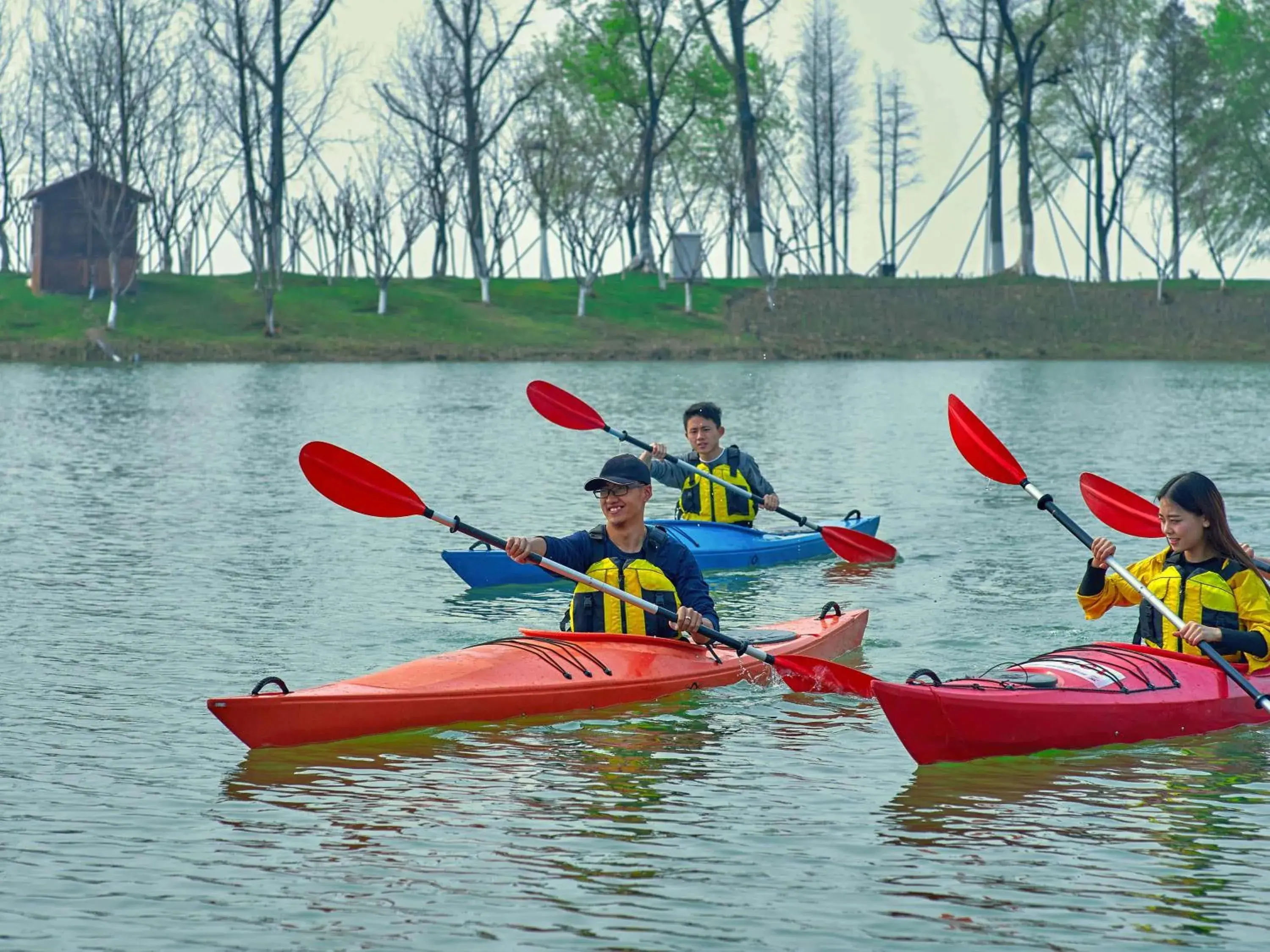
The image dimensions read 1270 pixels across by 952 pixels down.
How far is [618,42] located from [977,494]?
120ft

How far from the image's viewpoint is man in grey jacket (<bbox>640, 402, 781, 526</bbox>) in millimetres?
12320

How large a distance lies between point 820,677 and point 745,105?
44.3 m

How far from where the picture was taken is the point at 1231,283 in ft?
178

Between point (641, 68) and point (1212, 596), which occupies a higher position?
point (641, 68)

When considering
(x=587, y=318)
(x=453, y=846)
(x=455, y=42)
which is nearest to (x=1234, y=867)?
(x=453, y=846)

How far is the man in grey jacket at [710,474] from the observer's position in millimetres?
12320

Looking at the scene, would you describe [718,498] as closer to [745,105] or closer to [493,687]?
[493,687]

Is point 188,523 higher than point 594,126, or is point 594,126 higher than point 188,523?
point 594,126

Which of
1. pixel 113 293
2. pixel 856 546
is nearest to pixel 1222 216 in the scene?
pixel 113 293

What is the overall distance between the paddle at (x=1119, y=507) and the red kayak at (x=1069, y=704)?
144 cm

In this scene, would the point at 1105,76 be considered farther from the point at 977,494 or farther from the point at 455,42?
the point at 977,494

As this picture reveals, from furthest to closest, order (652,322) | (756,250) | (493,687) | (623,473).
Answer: (756,250), (652,322), (623,473), (493,687)

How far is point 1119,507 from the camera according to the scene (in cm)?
919

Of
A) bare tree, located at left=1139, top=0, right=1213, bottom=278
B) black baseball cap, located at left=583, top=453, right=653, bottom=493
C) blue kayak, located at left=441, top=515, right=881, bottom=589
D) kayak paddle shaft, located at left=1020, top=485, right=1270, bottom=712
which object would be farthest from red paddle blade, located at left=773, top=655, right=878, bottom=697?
bare tree, located at left=1139, top=0, right=1213, bottom=278
